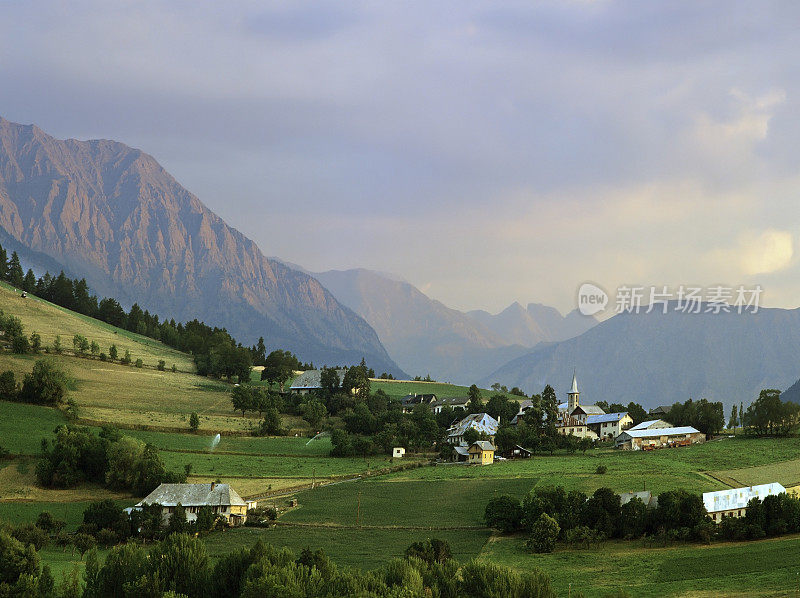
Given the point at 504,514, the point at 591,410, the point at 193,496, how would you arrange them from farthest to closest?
the point at 591,410 < the point at 193,496 < the point at 504,514

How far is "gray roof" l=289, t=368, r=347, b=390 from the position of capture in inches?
6201

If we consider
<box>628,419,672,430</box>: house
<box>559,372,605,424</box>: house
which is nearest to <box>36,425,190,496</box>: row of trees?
<box>628,419,672,430</box>: house

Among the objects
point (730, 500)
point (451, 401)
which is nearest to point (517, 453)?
point (730, 500)

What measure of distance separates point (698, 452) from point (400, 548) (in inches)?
2064

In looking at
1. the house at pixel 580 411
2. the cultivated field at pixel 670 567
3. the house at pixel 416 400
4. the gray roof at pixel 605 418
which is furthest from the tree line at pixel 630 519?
the house at pixel 416 400

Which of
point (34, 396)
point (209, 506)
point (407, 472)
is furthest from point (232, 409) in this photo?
point (209, 506)

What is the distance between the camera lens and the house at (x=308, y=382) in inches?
6156

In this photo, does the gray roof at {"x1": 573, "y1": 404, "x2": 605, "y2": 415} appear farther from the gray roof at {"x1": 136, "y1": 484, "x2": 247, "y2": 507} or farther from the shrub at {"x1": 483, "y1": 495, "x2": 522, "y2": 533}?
the gray roof at {"x1": 136, "y1": 484, "x2": 247, "y2": 507}

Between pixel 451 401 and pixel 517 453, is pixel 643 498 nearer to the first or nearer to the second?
pixel 517 453

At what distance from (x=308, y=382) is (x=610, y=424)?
5452 centimetres

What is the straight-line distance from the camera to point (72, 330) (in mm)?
159250

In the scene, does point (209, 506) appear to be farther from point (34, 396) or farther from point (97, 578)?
point (34, 396)

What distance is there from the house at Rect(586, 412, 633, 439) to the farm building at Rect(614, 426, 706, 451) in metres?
14.5

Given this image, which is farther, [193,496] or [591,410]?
[591,410]
